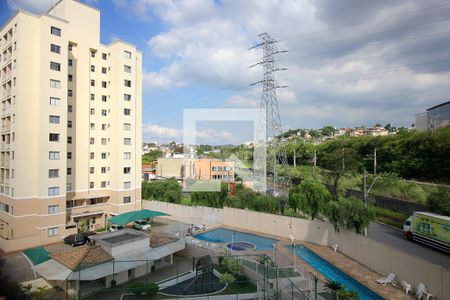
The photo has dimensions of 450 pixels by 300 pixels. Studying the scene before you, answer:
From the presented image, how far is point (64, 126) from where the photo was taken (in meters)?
19.8

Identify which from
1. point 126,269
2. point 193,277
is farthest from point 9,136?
point 193,277

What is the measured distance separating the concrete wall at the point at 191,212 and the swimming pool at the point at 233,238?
76.9 inches

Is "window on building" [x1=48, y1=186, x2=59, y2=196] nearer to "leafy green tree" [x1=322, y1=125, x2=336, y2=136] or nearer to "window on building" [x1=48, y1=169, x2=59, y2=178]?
"window on building" [x1=48, y1=169, x2=59, y2=178]

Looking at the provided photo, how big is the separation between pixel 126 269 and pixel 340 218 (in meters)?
10.8

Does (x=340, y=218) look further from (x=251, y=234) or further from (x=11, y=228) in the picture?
(x=11, y=228)

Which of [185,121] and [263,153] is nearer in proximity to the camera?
[185,121]

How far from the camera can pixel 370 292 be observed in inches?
438

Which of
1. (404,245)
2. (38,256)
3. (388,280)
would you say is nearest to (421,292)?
(388,280)

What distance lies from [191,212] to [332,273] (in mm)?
14063

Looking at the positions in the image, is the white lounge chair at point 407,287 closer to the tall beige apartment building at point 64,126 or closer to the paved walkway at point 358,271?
the paved walkway at point 358,271

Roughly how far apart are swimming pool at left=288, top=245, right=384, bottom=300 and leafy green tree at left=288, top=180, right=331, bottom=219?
3044 millimetres

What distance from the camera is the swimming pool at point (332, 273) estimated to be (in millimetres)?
11166

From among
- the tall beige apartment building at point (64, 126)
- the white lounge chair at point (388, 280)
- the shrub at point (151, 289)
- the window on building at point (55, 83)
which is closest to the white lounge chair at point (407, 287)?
the white lounge chair at point (388, 280)

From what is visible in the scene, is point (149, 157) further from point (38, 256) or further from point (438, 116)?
point (38, 256)
